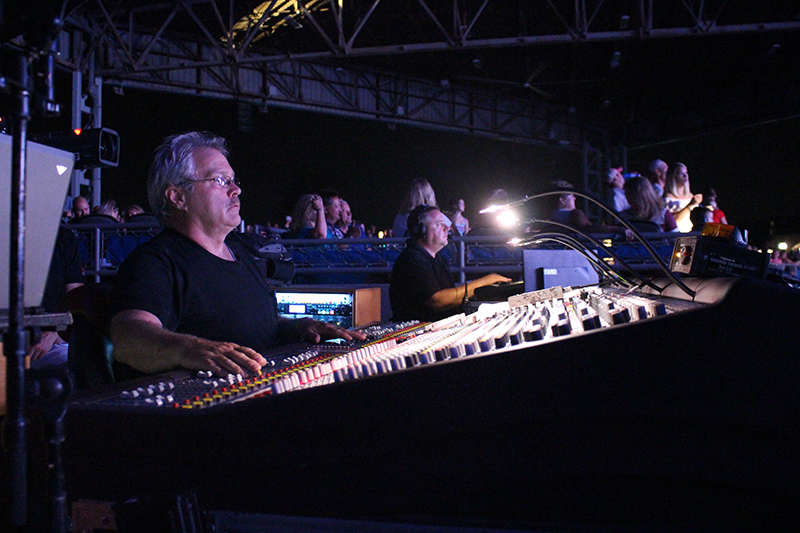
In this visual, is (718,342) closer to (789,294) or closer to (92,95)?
(789,294)

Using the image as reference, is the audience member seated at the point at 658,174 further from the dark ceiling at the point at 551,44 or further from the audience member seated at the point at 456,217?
the dark ceiling at the point at 551,44

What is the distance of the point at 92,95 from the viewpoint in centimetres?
814

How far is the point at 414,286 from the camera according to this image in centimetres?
369

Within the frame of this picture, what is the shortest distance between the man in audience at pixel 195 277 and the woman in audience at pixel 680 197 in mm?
4200

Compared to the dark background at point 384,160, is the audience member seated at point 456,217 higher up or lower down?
lower down

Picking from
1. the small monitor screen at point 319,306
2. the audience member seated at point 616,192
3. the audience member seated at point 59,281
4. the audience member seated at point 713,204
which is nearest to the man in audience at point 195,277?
the audience member seated at point 59,281

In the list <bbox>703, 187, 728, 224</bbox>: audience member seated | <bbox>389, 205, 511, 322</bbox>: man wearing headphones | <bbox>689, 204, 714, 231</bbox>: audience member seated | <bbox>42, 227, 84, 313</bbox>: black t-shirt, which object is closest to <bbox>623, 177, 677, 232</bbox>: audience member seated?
<bbox>689, 204, 714, 231</bbox>: audience member seated

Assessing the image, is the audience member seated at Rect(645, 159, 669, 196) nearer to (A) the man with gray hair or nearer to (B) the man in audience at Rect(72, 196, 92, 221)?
(A) the man with gray hair

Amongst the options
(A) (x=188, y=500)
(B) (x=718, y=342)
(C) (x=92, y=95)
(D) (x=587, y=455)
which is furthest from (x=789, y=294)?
(C) (x=92, y=95)

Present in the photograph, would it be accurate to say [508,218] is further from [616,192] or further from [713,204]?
[713,204]

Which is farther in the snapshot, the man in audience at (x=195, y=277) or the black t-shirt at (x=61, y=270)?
the black t-shirt at (x=61, y=270)

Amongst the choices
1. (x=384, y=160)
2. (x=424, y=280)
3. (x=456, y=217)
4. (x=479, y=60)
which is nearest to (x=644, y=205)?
(x=456, y=217)

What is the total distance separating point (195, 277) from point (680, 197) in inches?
185

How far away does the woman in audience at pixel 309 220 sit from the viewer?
5566 mm
